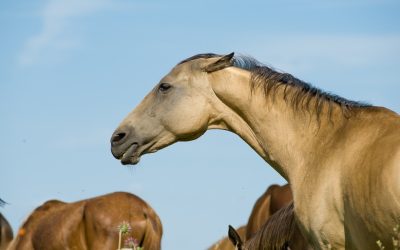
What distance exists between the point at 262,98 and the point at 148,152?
1.01m

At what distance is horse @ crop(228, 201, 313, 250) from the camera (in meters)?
7.47

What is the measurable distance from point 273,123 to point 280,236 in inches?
46.1

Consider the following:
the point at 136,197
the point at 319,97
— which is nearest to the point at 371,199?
the point at 319,97

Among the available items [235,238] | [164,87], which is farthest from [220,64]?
[235,238]

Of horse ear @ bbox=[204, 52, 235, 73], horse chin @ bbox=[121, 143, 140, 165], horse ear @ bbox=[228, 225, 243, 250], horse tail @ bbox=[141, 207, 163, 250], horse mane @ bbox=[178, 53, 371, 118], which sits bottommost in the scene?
horse tail @ bbox=[141, 207, 163, 250]

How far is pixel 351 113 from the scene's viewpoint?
6.52 metres

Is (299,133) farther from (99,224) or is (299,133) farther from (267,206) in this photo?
(267,206)

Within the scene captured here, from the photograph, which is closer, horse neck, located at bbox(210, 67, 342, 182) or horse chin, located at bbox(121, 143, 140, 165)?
horse neck, located at bbox(210, 67, 342, 182)

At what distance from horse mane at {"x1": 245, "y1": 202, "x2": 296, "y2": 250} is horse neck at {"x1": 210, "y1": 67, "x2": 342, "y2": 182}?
32.2 inches

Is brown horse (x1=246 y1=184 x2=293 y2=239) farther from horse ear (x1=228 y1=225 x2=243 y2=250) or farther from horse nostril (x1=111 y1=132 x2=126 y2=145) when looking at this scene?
horse nostril (x1=111 y1=132 x2=126 y2=145)

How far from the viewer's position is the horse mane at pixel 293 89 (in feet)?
21.9

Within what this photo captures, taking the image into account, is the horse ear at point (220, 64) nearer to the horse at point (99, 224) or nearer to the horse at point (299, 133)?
the horse at point (299, 133)

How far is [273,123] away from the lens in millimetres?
6859

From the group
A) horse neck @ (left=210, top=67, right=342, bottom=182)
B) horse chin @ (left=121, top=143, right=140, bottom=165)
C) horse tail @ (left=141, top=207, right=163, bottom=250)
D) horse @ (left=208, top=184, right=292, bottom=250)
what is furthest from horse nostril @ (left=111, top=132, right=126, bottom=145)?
horse @ (left=208, top=184, right=292, bottom=250)
